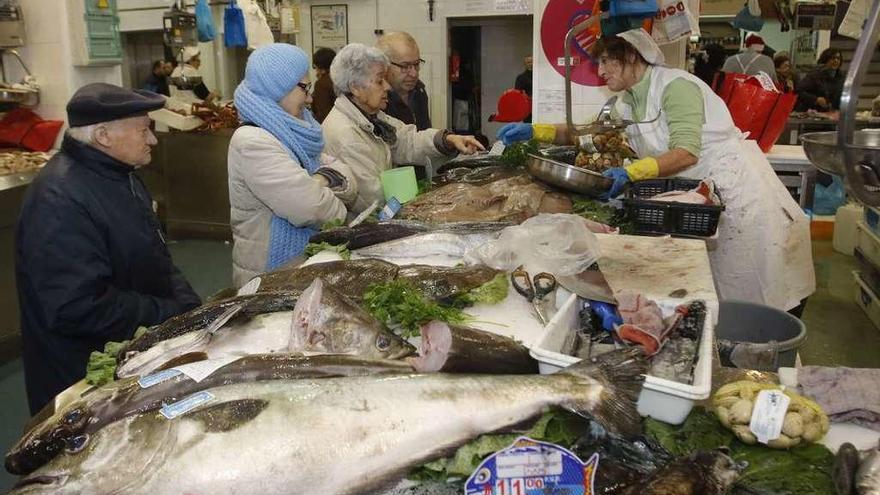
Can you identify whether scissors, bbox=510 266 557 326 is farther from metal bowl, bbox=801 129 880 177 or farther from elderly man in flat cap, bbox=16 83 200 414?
elderly man in flat cap, bbox=16 83 200 414

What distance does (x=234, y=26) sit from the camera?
9.73 meters

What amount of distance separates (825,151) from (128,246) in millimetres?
2848

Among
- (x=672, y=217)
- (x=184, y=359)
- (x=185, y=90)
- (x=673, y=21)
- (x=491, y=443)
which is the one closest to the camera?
(x=491, y=443)

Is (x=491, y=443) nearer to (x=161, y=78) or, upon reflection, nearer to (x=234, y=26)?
(x=234, y=26)

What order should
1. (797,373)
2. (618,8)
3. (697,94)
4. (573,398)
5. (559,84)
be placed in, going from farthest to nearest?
(559,84) → (618,8) → (697,94) → (797,373) → (573,398)

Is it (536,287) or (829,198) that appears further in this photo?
(829,198)

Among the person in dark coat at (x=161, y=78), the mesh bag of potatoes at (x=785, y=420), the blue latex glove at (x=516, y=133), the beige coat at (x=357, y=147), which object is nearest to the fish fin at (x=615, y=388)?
the mesh bag of potatoes at (x=785, y=420)

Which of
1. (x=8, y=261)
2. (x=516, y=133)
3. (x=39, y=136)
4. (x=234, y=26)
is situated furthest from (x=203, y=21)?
(x=516, y=133)

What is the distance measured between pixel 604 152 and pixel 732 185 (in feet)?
2.87

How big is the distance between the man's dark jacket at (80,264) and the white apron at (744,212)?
3.30 meters

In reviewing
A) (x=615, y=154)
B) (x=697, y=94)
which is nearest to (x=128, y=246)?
(x=615, y=154)

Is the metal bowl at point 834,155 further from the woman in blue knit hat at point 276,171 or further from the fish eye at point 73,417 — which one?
the woman in blue knit hat at point 276,171

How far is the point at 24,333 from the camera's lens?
347 cm

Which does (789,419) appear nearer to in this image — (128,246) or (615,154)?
(128,246)
